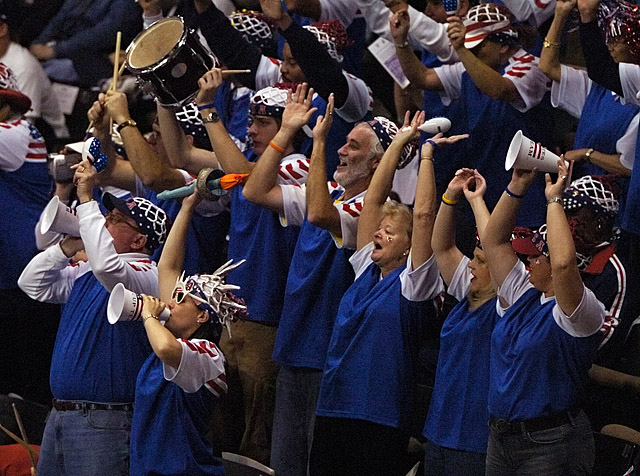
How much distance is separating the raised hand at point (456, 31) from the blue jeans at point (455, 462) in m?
2.11

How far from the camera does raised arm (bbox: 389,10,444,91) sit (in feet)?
21.0

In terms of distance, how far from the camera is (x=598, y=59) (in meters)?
5.67

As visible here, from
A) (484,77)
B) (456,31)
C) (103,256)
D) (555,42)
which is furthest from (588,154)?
(103,256)

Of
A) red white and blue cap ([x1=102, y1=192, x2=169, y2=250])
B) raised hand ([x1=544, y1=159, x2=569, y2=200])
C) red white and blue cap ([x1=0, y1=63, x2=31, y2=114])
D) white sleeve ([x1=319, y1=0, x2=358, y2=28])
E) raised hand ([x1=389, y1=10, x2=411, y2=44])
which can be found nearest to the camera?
raised hand ([x1=544, y1=159, x2=569, y2=200])

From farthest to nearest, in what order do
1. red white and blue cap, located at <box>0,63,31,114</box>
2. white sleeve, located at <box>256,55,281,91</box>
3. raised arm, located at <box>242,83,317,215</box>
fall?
red white and blue cap, located at <box>0,63,31,114</box> → white sleeve, located at <box>256,55,281,91</box> → raised arm, located at <box>242,83,317,215</box>

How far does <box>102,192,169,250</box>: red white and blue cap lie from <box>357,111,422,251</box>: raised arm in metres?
1.01

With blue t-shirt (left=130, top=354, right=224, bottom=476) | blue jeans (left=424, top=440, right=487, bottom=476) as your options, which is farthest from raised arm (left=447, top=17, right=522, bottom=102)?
blue t-shirt (left=130, top=354, right=224, bottom=476)

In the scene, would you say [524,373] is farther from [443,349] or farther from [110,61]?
[110,61]

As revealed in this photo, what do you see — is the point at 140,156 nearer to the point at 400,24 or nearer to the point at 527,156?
the point at 400,24

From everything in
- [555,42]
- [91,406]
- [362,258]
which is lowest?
[91,406]

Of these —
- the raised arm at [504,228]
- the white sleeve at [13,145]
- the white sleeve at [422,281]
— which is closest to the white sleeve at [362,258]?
the white sleeve at [422,281]

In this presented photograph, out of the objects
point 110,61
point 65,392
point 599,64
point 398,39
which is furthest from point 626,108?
point 110,61

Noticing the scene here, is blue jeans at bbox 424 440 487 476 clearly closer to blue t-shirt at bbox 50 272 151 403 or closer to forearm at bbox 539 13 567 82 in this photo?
blue t-shirt at bbox 50 272 151 403

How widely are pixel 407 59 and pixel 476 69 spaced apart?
0.44m
